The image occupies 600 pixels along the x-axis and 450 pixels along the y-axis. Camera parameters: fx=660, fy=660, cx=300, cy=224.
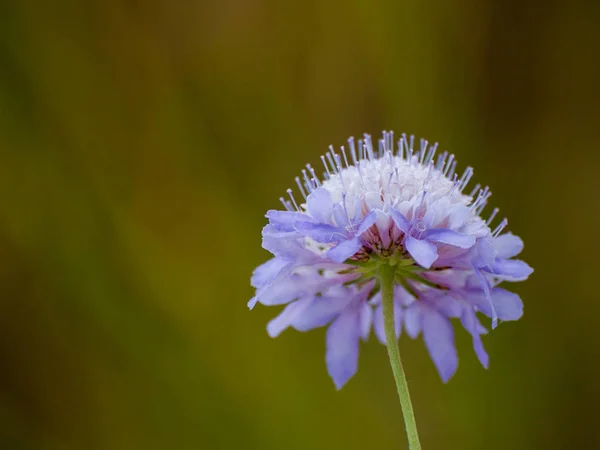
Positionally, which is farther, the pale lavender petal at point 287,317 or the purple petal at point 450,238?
the pale lavender petal at point 287,317

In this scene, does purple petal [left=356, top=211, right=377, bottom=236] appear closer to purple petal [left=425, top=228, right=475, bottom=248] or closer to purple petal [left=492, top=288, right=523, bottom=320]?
purple petal [left=425, top=228, right=475, bottom=248]

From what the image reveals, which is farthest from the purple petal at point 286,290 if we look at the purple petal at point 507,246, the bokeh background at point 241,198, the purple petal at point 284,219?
the bokeh background at point 241,198

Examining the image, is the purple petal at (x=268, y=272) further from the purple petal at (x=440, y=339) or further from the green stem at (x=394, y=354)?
the purple petal at (x=440, y=339)

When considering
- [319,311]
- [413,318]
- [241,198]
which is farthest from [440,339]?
[241,198]

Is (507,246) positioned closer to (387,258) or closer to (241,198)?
(387,258)

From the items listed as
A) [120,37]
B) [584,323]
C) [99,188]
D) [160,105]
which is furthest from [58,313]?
[584,323]

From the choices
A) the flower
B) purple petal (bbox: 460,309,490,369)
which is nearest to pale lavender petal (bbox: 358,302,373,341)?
the flower
